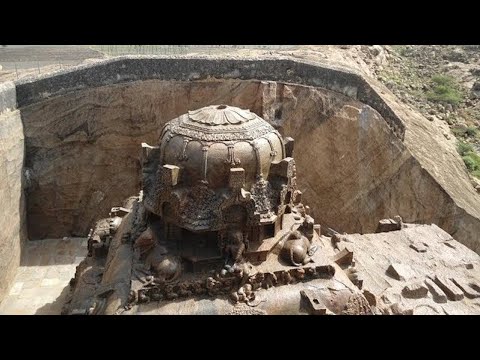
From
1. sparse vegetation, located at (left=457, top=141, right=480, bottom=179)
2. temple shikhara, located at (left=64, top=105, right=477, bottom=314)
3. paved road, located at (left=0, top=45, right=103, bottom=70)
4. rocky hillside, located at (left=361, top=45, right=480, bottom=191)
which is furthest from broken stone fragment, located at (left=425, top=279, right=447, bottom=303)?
paved road, located at (left=0, top=45, right=103, bottom=70)

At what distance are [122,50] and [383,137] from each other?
15805 millimetres

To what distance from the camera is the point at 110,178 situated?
18938 millimetres

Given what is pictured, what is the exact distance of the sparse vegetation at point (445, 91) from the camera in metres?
25.6

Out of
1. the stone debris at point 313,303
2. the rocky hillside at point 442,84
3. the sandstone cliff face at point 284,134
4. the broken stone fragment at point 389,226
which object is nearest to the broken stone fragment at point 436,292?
the broken stone fragment at point 389,226

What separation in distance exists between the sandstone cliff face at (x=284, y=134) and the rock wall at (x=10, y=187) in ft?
2.16

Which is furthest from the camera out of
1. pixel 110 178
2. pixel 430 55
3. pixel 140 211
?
pixel 430 55

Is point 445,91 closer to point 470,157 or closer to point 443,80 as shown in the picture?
point 443,80

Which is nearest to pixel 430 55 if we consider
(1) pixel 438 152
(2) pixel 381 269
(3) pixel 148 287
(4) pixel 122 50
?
(1) pixel 438 152

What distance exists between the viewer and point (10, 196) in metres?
16.0

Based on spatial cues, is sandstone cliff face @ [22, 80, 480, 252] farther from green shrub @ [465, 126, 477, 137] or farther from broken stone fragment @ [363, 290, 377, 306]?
broken stone fragment @ [363, 290, 377, 306]

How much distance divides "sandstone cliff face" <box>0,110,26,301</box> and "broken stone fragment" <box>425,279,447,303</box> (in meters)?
13.5

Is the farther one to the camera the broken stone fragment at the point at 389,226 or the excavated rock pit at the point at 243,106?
the excavated rock pit at the point at 243,106

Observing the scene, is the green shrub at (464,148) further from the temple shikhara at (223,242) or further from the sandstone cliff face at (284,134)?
the temple shikhara at (223,242)

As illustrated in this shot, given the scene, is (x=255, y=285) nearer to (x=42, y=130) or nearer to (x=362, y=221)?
(x=362, y=221)
